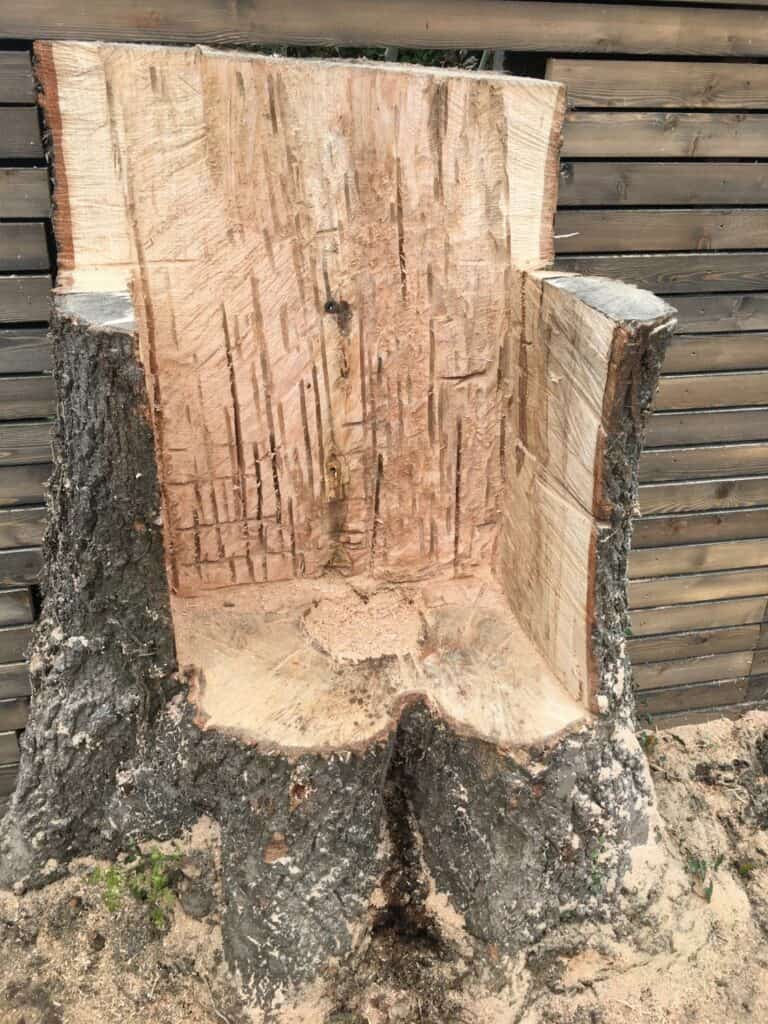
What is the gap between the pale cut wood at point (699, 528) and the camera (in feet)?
8.37

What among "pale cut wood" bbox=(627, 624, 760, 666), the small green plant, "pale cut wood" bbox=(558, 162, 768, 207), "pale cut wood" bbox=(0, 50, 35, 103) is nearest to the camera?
the small green plant

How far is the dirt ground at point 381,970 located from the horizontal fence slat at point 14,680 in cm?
100

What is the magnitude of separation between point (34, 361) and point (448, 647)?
1263 millimetres

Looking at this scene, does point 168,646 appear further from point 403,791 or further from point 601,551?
point 601,551

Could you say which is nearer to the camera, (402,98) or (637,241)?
(402,98)

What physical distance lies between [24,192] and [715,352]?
1846mm

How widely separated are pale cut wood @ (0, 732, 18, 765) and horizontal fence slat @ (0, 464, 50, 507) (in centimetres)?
71

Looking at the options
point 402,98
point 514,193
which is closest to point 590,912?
point 514,193

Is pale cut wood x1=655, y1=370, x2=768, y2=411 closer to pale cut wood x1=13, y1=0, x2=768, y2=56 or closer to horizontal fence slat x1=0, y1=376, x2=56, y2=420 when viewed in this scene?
pale cut wood x1=13, y1=0, x2=768, y2=56

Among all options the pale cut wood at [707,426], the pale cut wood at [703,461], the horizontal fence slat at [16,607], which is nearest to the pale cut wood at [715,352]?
the pale cut wood at [707,426]

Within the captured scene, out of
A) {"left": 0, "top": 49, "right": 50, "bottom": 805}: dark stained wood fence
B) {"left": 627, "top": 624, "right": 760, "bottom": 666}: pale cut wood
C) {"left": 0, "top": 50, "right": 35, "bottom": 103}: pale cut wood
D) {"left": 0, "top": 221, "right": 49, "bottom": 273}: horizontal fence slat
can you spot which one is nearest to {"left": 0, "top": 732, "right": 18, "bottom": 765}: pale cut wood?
{"left": 0, "top": 49, "right": 50, "bottom": 805}: dark stained wood fence

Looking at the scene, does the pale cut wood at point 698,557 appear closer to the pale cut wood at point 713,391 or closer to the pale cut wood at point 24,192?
the pale cut wood at point 713,391

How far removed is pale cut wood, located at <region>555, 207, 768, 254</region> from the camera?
2170mm

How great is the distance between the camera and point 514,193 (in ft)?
4.99
